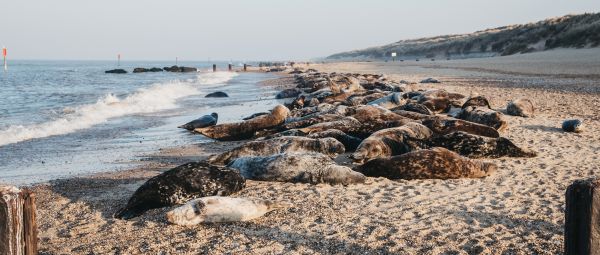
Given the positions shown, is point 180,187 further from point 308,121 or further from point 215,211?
point 308,121

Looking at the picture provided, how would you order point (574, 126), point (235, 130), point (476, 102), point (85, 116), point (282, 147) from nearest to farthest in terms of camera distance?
point (282, 147) → point (574, 126) → point (235, 130) → point (476, 102) → point (85, 116)

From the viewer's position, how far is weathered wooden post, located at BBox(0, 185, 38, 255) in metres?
2.70

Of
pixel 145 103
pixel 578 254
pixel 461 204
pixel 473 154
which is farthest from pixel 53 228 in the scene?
pixel 145 103

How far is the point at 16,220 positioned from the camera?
2740mm

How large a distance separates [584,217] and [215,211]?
2.80 m

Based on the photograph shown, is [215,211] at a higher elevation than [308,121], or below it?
below

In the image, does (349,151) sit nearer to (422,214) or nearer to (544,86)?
(422,214)

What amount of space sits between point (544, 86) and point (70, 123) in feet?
48.9

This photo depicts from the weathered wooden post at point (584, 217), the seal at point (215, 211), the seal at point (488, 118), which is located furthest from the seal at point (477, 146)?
the weathered wooden post at point (584, 217)

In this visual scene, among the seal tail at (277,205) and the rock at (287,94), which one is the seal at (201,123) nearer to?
the seal tail at (277,205)

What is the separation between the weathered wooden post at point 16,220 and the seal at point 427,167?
13.0 feet

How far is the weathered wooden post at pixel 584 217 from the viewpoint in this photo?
2.55 meters

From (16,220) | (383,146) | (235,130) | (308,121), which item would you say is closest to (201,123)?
Answer: (235,130)

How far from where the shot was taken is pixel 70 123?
1213 cm
